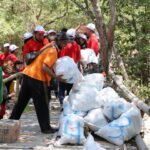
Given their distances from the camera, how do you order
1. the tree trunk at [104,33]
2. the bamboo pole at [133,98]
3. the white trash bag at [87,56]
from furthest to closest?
1. the tree trunk at [104,33]
2. the white trash bag at [87,56]
3. the bamboo pole at [133,98]

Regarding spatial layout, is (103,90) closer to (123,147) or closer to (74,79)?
(74,79)

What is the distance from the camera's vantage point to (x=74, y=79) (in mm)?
8070

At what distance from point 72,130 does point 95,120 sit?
567 mm

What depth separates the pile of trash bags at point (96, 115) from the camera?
6793 millimetres

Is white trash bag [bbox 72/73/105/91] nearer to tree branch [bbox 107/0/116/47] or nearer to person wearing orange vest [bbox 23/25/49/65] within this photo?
person wearing orange vest [bbox 23/25/49/65]

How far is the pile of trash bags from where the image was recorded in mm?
6793

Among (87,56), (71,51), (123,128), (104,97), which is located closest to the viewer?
(123,128)

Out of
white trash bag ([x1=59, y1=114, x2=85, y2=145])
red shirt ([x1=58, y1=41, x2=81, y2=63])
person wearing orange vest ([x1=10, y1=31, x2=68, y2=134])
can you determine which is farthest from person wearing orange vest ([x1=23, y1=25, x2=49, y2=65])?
white trash bag ([x1=59, y1=114, x2=85, y2=145])

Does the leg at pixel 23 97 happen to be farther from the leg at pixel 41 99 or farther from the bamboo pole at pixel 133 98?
the bamboo pole at pixel 133 98

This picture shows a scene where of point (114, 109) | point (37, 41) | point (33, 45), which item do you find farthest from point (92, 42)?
point (114, 109)

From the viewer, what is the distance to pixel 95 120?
7195 mm

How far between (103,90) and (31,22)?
57.9 feet

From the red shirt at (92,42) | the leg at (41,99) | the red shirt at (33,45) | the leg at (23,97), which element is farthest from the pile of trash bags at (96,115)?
the red shirt at (92,42)

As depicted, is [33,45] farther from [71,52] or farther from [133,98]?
[133,98]
